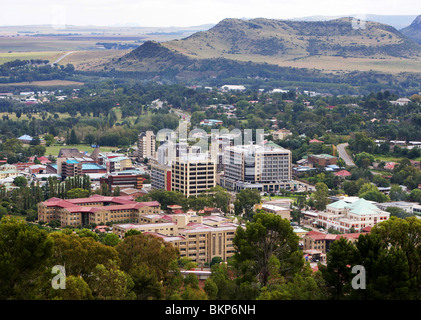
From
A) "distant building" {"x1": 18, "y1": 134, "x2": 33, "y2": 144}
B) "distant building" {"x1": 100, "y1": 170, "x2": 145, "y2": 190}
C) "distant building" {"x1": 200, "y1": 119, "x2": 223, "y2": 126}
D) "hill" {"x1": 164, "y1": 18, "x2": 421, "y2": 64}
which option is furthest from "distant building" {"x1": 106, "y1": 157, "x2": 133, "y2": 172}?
"hill" {"x1": 164, "y1": 18, "x2": 421, "y2": 64}

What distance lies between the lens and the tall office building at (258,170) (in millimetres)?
27766

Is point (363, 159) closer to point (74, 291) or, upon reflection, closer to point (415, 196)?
point (415, 196)

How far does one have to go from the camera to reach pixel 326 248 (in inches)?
750

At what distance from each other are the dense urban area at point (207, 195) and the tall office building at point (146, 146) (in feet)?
0.25

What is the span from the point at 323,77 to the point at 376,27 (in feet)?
39.5

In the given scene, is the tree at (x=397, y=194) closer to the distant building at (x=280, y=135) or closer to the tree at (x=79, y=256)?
the distant building at (x=280, y=135)

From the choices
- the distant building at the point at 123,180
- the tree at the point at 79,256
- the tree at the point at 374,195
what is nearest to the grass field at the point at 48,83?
the distant building at the point at 123,180

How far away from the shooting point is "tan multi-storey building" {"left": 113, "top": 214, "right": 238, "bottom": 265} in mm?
17547

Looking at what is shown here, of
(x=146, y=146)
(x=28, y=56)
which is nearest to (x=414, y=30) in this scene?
(x=28, y=56)

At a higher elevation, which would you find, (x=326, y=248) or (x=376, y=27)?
(x=376, y=27)

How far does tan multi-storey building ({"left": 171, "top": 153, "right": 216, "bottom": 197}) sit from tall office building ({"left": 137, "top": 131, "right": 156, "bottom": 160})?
26.2ft
